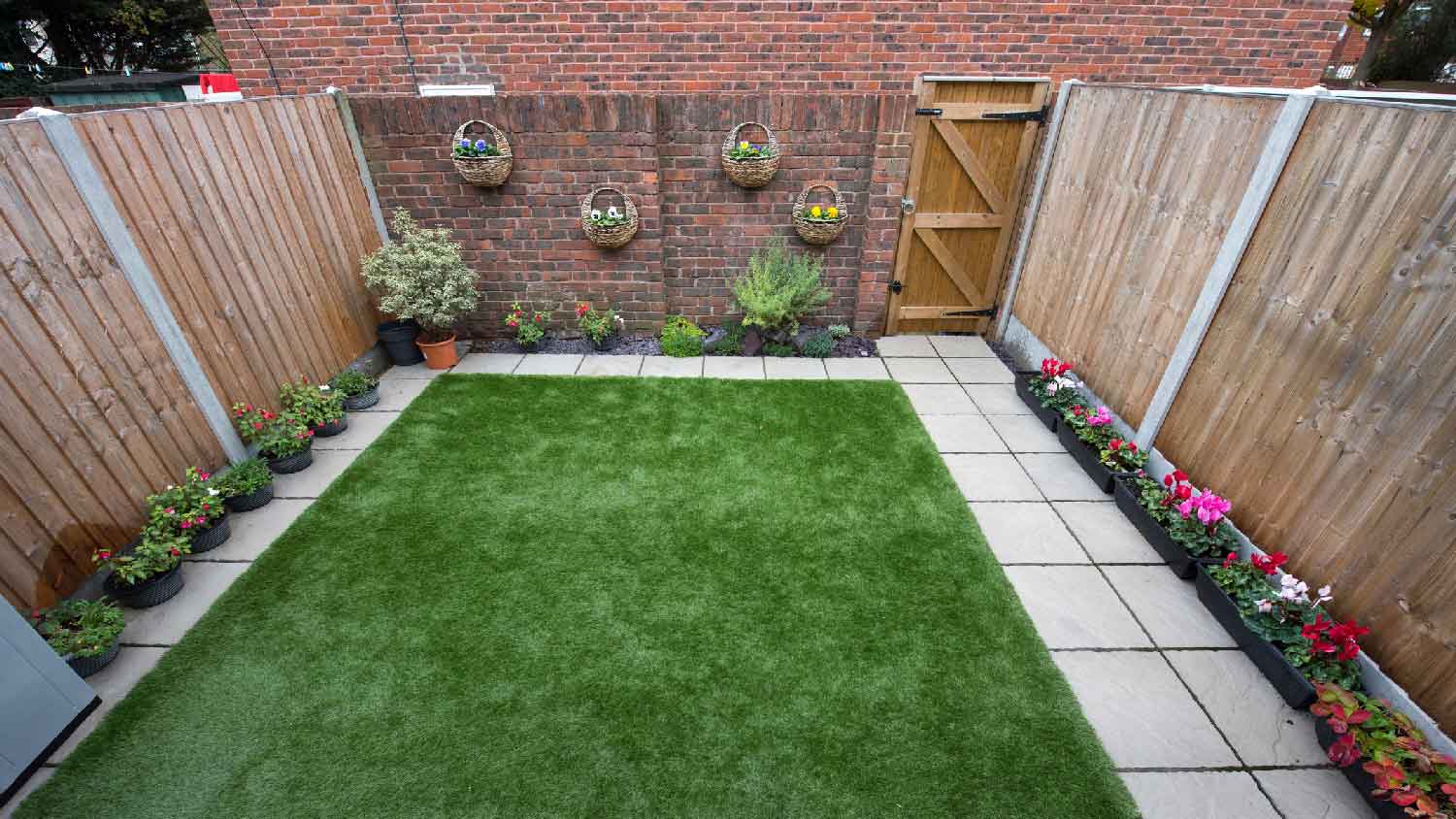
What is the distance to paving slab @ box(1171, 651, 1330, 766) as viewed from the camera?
2.14 meters

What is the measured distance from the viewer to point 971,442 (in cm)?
395

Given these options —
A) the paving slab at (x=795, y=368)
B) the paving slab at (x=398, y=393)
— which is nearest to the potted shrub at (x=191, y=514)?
the paving slab at (x=398, y=393)

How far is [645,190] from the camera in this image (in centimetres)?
485

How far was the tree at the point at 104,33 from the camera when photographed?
1150 centimetres

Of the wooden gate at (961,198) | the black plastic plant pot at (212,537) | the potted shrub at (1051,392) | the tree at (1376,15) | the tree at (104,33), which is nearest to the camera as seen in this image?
the black plastic plant pot at (212,537)

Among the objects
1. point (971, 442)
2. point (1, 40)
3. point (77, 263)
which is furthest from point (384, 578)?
point (1, 40)

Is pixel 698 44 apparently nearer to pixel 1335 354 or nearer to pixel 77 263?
pixel 77 263

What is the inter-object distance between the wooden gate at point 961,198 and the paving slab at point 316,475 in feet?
14.7

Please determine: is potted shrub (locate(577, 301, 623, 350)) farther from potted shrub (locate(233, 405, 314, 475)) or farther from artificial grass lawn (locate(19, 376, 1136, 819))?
potted shrub (locate(233, 405, 314, 475))

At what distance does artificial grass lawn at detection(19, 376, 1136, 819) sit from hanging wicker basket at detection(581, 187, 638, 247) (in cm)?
204

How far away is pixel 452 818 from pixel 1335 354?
3756 millimetres

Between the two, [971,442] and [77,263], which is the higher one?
[77,263]

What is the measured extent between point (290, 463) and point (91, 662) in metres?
1.38

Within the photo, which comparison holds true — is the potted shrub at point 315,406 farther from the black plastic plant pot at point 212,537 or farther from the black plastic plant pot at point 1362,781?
the black plastic plant pot at point 1362,781
